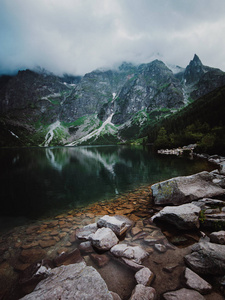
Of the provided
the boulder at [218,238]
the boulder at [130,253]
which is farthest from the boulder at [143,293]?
the boulder at [218,238]

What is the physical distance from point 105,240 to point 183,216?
177 inches

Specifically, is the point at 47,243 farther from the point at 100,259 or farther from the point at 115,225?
the point at 115,225

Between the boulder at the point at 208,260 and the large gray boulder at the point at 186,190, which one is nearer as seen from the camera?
the boulder at the point at 208,260

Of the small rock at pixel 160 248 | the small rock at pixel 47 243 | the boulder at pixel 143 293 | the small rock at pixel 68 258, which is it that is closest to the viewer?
the boulder at pixel 143 293

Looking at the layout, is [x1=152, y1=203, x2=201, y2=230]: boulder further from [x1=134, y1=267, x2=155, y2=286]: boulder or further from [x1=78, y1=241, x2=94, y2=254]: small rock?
[x1=78, y1=241, x2=94, y2=254]: small rock

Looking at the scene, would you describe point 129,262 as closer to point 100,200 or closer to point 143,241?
point 143,241

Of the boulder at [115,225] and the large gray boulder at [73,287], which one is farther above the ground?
the large gray boulder at [73,287]

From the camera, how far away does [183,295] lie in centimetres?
402

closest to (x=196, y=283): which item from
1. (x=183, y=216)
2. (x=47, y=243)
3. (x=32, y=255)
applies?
(x=183, y=216)

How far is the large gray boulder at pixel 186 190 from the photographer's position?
436 inches

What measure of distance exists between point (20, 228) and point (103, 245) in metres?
7.44

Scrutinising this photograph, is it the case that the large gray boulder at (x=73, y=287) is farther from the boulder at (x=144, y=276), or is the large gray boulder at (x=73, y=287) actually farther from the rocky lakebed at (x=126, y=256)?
the boulder at (x=144, y=276)

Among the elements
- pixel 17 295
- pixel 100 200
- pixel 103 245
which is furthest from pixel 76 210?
pixel 17 295

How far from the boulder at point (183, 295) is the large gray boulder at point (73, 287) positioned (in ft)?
5.69
